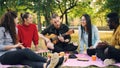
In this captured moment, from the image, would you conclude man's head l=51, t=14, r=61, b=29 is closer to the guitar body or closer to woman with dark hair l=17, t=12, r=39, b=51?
the guitar body

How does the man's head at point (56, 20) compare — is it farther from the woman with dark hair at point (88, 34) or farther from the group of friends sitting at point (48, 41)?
the woman with dark hair at point (88, 34)

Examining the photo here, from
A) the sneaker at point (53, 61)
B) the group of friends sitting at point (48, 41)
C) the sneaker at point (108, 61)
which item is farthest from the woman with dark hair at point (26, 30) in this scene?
the sneaker at point (53, 61)

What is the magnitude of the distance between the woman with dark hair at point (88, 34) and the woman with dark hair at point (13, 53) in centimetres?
278

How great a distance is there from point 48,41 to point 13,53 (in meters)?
2.67

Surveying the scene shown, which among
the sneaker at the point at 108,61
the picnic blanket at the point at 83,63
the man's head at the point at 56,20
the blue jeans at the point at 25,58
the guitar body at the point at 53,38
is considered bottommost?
the picnic blanket at the point at 83,63

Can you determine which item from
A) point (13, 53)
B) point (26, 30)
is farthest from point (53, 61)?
point (26, 30)

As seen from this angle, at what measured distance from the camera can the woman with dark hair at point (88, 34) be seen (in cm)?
909

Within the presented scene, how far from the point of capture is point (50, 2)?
21672mm

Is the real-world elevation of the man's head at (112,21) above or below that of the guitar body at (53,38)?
above

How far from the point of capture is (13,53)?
624 centimetres

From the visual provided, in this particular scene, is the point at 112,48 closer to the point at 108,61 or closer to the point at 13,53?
the point at 108,61

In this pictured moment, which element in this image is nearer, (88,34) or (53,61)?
(53,61)

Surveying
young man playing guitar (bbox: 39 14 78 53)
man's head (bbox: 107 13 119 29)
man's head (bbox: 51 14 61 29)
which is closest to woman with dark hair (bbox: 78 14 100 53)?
young man playing guitar (bbox: 39 14 78 53)

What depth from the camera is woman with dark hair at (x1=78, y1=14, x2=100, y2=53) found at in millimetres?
9094
